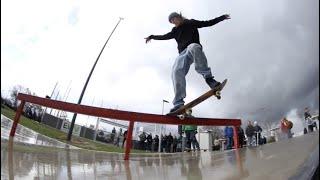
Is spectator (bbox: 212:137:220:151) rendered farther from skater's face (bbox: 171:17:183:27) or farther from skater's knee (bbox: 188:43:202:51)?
skater's face (bbox: 171:17:183:27)

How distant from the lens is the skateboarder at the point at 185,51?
11.5 feet

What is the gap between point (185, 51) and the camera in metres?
3.67

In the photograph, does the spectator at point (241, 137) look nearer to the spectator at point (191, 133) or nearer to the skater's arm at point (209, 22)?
the spectator at point (191, 133)

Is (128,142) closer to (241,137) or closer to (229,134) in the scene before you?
(229,134)

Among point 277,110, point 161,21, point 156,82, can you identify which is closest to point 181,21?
point 161,21

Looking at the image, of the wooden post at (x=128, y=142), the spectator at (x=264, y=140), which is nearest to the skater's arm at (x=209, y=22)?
the wooden post at (x=128, y=142)

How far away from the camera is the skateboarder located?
349 cm

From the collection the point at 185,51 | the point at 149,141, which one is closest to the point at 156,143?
the point at 149,141

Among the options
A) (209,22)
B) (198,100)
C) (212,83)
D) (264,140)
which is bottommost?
(264,140)

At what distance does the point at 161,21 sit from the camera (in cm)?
347

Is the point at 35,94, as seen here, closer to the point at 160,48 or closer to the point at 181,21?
the point at 160,48

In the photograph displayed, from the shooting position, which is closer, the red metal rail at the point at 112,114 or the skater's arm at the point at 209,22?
the red metal rail at the point at 112,114

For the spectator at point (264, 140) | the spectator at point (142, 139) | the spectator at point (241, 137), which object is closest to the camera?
the spectator at point (142, 139)

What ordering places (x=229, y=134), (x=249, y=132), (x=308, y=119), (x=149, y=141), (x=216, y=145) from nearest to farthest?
1. (x=149, y=141)
2. (x=216, y=145)
3. (x=249, y=132)
4. (x=229, y=134)
5. (x=308, y=119)
